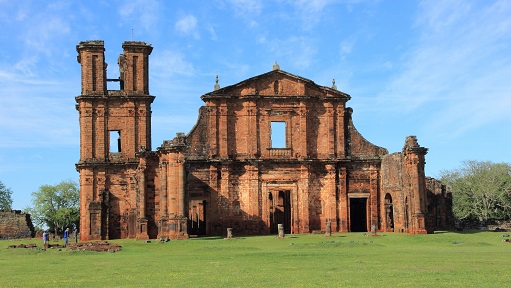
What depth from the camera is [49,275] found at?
1869 centimetres

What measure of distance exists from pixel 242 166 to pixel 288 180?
291 centimetres

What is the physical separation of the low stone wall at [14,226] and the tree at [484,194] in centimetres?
3583

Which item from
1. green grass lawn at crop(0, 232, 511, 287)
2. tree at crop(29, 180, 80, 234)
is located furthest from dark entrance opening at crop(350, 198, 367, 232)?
tree at crop(29, 180, 80, 234)

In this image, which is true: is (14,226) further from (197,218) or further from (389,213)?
(389,213)

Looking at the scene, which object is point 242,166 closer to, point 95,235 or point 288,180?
point 288,180

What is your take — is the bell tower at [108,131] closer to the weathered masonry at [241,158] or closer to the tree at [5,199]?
the weathered masonry at [241,158]

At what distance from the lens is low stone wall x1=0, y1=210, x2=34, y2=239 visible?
53594mm

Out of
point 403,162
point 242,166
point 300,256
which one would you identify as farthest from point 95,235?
point 300,256

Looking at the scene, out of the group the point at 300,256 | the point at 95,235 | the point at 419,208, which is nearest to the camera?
the point at 300,256

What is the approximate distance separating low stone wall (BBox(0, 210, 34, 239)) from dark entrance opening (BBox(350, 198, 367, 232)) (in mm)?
24743

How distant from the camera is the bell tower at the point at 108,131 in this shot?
42.4 metres

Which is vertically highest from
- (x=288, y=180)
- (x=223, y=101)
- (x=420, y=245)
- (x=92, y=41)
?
(x=92, y=41)

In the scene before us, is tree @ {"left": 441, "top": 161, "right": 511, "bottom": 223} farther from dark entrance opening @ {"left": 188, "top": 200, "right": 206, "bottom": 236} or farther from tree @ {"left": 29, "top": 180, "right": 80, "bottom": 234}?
tree @ {"left": 29, "top": 180, "right": 80, "bottom": 234}

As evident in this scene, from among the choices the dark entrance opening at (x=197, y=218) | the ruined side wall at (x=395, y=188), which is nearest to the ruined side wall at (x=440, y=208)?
the ruined side wall at (x=395, y=188)
